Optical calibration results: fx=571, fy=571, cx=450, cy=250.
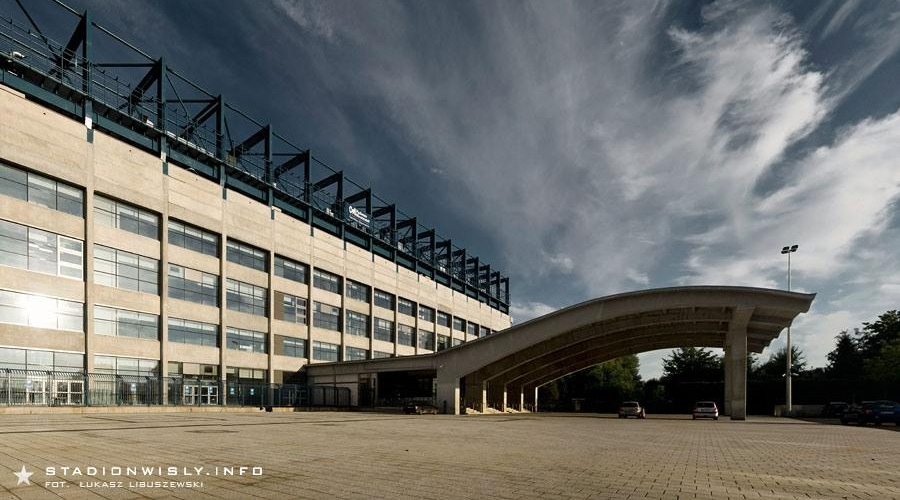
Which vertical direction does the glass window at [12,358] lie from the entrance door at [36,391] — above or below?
above

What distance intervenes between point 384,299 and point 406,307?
486cm

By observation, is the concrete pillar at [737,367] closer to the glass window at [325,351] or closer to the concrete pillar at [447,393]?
the concrete pillar at [447,393]

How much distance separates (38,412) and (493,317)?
238 ft

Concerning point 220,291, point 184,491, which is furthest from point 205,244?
point 184,491

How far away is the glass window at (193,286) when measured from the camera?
1578 inches

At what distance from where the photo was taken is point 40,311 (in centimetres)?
3162

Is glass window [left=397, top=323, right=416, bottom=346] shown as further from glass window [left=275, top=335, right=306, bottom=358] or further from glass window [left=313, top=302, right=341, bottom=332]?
glass window [left=275, top=335, right=306, bottom=358]

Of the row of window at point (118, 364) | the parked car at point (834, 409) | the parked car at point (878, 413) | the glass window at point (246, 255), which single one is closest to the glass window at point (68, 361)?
the row of window at point (118, 364)

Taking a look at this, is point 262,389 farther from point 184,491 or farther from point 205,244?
point 184,491

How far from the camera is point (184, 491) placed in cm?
732

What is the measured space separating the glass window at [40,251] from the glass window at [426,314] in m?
42.8

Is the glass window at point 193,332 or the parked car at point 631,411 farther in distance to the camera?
the parked car at point 631,411

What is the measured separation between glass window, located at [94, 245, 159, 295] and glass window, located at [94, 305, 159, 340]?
5.20 feet

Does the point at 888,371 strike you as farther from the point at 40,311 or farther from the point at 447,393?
the point at 40,311
